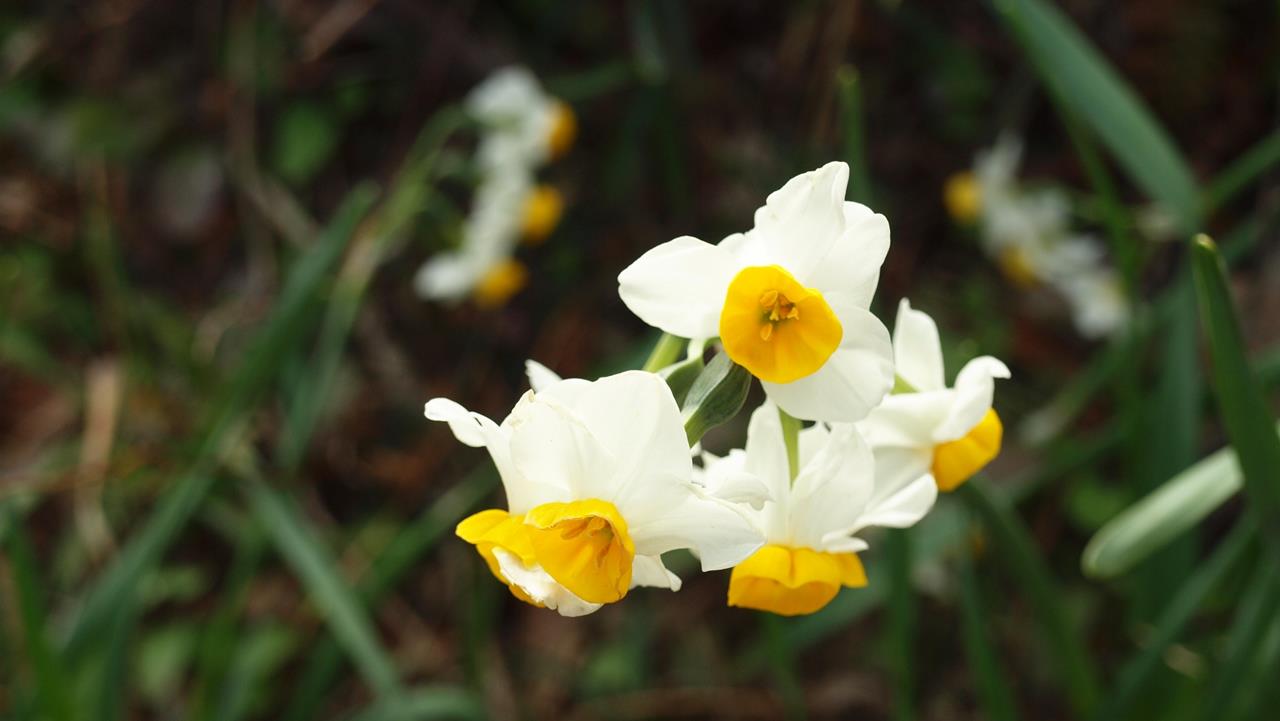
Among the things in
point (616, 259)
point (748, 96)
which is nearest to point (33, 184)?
point (616, 259)

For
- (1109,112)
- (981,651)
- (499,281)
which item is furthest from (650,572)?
(499,281)

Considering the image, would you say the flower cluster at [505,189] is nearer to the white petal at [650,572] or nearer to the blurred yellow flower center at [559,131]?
the blurred yellow flower center at [559,131]

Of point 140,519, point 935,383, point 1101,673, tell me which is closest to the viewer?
point 935,383

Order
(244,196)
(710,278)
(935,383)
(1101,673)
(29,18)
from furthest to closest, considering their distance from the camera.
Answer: (29,18) → (244,196) → (1101,673) → (935,383) → (710,278)

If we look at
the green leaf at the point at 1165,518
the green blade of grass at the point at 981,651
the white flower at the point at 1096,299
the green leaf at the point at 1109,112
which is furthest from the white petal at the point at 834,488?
the white flower at the point at 1096,299

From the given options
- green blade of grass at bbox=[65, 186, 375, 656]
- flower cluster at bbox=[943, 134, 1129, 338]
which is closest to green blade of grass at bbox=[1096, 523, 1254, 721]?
flower cluster at bbox=[943, 134, 1129, 338]

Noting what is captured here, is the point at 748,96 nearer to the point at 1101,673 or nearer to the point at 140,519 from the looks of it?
the point at 1101,673

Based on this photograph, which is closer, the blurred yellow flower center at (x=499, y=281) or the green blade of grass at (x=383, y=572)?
the green blade of grass at (x=383, y=572)
